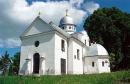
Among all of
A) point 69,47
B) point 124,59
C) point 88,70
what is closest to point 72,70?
point 69,47

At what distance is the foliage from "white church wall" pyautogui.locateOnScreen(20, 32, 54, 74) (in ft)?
51.6

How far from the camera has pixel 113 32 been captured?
46781mm

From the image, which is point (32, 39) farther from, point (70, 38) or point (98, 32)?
point (98, 32)

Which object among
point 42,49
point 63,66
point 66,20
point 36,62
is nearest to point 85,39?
point 66,20

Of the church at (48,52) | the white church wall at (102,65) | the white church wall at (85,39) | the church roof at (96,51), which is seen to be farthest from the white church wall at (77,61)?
the white church wall at (85,39)

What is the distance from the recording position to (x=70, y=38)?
3725 centimetres

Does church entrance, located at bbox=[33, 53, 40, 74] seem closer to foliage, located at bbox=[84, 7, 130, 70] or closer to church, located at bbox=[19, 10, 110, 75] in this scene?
church, located at bbox=[19, 10, 110, 75]

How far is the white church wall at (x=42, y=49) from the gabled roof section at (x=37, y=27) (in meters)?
0.71

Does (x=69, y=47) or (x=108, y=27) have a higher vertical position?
(x=108, y=27)

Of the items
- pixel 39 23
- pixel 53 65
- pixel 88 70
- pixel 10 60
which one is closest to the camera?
pixel 53 65

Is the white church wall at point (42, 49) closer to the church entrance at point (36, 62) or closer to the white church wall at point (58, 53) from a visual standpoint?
the church entrance at point (36, 62)

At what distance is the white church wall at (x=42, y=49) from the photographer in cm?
3328

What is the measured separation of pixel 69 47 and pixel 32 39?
5.65 meters

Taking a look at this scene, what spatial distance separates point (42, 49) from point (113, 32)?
17.6m
